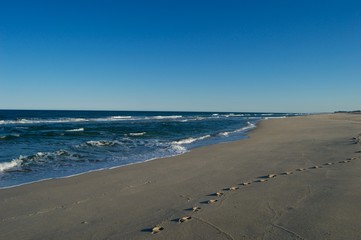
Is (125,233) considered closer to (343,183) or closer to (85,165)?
(343,183)

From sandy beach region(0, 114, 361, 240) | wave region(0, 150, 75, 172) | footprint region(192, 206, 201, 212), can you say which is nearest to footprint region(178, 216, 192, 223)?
sandy beach region(0, 114, 361, 240)

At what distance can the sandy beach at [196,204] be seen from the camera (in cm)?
469

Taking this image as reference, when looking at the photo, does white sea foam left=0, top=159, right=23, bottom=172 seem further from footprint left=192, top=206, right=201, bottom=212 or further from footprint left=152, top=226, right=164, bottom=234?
footprint left=152, top=226, right=164, bottom=234

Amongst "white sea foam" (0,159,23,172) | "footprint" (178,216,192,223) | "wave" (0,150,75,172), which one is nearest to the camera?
"footprint" (178,216,192,223)

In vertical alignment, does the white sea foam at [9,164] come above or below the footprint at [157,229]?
below

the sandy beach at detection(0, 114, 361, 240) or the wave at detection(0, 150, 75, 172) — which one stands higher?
the sandy beach at detection(0, 114, 361, 240)

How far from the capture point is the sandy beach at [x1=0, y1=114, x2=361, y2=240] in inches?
185

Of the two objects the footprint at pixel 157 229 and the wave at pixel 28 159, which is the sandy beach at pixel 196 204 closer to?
the footprint at pixel 157 229

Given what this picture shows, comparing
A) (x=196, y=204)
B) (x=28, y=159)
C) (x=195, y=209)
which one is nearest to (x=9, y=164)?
(x=28, y=159)

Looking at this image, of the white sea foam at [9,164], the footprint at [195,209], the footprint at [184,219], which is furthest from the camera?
the white sea foam at [9,164]

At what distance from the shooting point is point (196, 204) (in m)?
6.08

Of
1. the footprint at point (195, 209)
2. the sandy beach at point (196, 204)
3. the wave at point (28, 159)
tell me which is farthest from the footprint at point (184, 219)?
the wave at point (28, 159)

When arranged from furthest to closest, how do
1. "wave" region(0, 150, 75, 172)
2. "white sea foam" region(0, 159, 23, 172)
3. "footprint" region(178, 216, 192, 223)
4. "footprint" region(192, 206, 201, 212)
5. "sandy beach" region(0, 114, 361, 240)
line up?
"wave" region(0, 150, 75, 172), "white sea foam" region(0, 159, 23, 172), "footprint" region(192, 206, 201, 212), "footprint" region(178, 216, 192, 223), "sandy beach" region(0, 114, 361, 240)

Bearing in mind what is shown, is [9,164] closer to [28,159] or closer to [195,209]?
[28,159]
